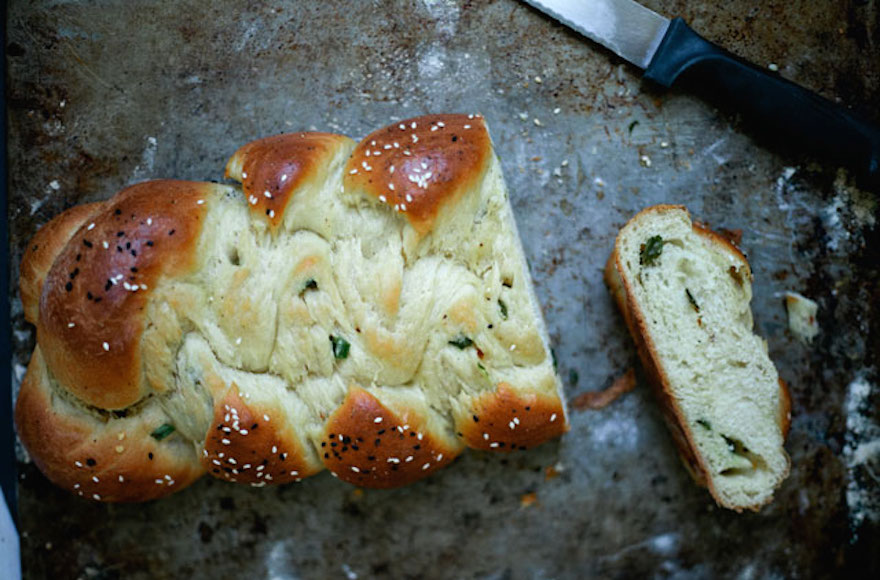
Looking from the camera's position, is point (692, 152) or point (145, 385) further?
point (692, 152)

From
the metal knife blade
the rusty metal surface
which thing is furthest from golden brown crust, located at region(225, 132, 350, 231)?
the metal knife blade

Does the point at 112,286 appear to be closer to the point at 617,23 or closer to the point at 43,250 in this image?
the point at 43,250

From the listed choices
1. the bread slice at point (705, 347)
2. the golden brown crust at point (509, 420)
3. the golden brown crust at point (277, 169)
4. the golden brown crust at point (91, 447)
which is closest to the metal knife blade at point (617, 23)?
the bread slice at point (705, 347)

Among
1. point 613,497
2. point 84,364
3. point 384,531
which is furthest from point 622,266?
point 84,364

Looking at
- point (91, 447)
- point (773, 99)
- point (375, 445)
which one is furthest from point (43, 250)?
point (773, 99)

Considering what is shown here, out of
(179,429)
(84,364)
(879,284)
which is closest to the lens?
(84,364)

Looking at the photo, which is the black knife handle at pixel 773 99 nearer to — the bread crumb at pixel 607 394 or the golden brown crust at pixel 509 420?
the bread crumb at pixel 607 394

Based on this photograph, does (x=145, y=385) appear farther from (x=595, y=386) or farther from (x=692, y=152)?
(x=692, y=152)
